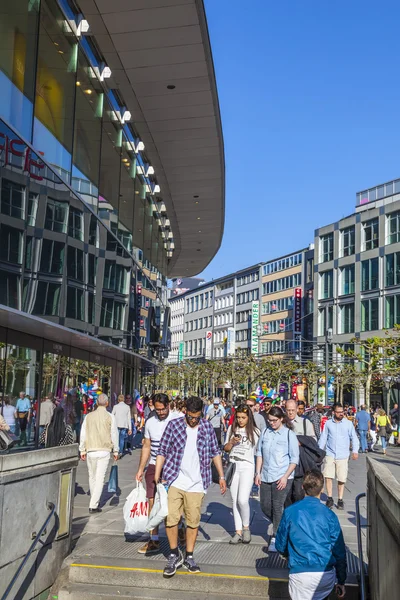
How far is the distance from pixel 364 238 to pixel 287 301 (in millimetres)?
26516

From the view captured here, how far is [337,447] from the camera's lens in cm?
1284

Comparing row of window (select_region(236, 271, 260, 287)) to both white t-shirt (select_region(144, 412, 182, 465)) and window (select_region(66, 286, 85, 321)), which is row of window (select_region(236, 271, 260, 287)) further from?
white t-shirt (select_region(144, 412, 182, 465))

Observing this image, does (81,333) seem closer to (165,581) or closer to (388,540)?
(165,581)

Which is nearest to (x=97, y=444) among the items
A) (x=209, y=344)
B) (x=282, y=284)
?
(x=282, y=284)

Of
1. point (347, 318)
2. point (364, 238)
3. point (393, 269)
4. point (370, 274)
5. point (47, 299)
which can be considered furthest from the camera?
point (347, 318)

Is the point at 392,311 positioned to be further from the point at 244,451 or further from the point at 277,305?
the point at 244,451

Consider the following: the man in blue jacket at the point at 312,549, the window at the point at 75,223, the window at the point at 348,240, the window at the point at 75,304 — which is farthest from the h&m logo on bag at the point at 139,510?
the window at the point at 348,240

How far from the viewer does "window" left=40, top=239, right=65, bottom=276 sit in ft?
43.4

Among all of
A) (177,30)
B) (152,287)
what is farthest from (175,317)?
(177,30)

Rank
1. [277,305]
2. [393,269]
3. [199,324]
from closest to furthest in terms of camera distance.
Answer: [393,269] < [277,305] < [199,324]

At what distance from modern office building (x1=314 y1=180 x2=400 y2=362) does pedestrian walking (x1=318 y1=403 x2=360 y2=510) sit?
179 ft

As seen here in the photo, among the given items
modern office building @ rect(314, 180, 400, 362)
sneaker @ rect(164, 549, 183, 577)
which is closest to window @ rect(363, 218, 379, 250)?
modern office building @ rect(314, 180, 400, 362)

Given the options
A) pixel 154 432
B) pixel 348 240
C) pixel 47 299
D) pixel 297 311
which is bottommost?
pixel 154 432

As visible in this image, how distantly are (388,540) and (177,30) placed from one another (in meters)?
13.9
